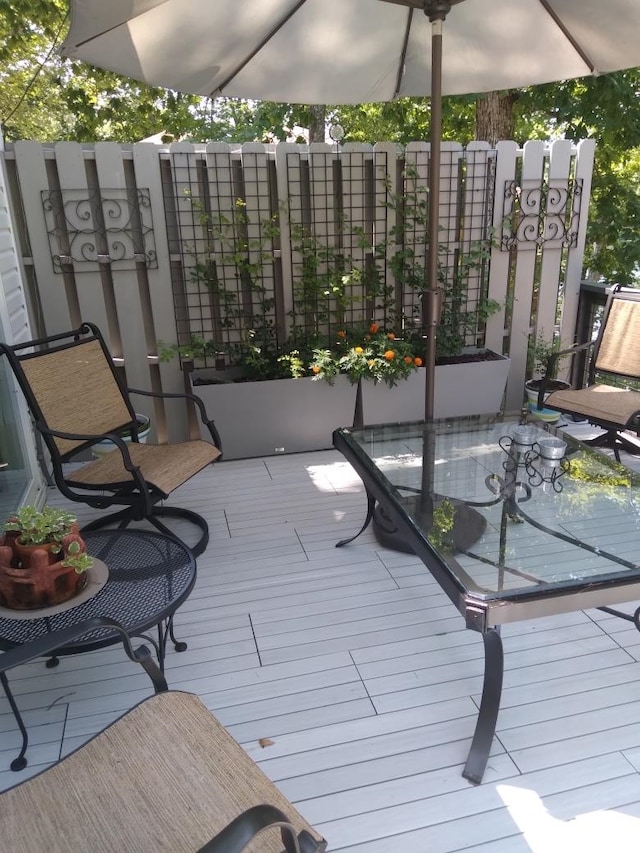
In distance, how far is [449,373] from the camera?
4016 millimetres

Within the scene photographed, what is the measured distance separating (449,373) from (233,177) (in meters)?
1.83

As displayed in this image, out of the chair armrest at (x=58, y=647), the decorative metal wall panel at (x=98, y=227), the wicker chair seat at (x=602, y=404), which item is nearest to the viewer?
the chair armrest at (x=58, y=647)

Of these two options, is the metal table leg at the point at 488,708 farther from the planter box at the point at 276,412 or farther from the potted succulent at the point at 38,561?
the planter box at the point at 276,412

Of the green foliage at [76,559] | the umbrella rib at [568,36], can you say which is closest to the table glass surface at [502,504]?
the green foliage at [76,559]

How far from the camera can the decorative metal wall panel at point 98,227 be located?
3.62 metres

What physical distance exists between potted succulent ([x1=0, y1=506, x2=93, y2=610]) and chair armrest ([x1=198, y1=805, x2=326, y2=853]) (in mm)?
912

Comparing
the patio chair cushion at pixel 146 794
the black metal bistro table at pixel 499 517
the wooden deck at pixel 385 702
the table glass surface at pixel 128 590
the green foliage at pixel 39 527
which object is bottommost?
the wooden deck at pixel 385 702

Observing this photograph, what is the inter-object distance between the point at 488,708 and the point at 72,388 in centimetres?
228

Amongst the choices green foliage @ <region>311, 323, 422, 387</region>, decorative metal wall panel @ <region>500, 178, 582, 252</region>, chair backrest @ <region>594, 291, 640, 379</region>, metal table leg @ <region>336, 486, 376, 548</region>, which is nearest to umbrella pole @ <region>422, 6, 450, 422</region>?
metal table leg @ <region>336, 486, 376, 548</region>

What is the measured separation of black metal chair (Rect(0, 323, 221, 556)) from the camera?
2.65 m

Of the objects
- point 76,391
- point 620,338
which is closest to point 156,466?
point 76,391

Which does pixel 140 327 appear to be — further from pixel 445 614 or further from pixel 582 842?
pixel 582 842

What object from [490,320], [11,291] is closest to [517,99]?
[490,320]

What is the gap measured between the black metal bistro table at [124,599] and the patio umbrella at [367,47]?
1.32 m
